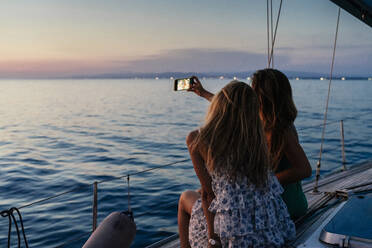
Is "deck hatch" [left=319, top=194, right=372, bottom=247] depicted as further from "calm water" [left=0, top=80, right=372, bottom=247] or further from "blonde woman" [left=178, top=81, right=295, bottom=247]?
"calm water" [left=0, top=80, right=372, bottom=247]

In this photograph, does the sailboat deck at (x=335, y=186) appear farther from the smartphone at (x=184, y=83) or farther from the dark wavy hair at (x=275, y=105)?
the smartphone at (x=184, y=83)

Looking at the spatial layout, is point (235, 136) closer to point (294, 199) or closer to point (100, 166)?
point (294, 199)

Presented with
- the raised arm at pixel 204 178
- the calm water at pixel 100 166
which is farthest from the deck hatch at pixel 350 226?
the calm water at pixel 100 166

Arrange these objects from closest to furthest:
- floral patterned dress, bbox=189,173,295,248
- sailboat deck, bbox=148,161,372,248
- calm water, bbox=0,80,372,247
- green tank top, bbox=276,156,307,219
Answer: floral patterned dress, bbox=189,173,295,248, green tank top, bbox=276,156,307,219, sailboat deck, bbox=148,161,372,248, calm water, bbox=0,80,372,247

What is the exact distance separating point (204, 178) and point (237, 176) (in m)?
0.13

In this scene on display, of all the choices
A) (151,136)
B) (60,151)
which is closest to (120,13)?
(151,136)

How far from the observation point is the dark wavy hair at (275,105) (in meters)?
1.66

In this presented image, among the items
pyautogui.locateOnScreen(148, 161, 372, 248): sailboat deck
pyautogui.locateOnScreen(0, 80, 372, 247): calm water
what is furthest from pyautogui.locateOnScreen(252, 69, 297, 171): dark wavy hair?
pyautogui.locateOnScreen(148, 161, 372, 248): sailboat deck

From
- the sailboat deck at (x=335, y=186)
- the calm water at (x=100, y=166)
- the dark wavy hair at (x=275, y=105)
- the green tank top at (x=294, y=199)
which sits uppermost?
the dark wavy hair at (x=275, y=105)

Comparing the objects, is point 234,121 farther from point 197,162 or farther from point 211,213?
point 211,213

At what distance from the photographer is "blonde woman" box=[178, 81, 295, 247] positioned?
1443mm

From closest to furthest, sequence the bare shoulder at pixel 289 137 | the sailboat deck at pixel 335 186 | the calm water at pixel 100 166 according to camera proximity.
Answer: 1. the bare shoulder at pixel 289 137
2. the sailboat deck at pixel 335 186
3. the calm water at pixel 100 166

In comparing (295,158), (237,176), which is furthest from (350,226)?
(237,176)

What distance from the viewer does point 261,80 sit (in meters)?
1.68
